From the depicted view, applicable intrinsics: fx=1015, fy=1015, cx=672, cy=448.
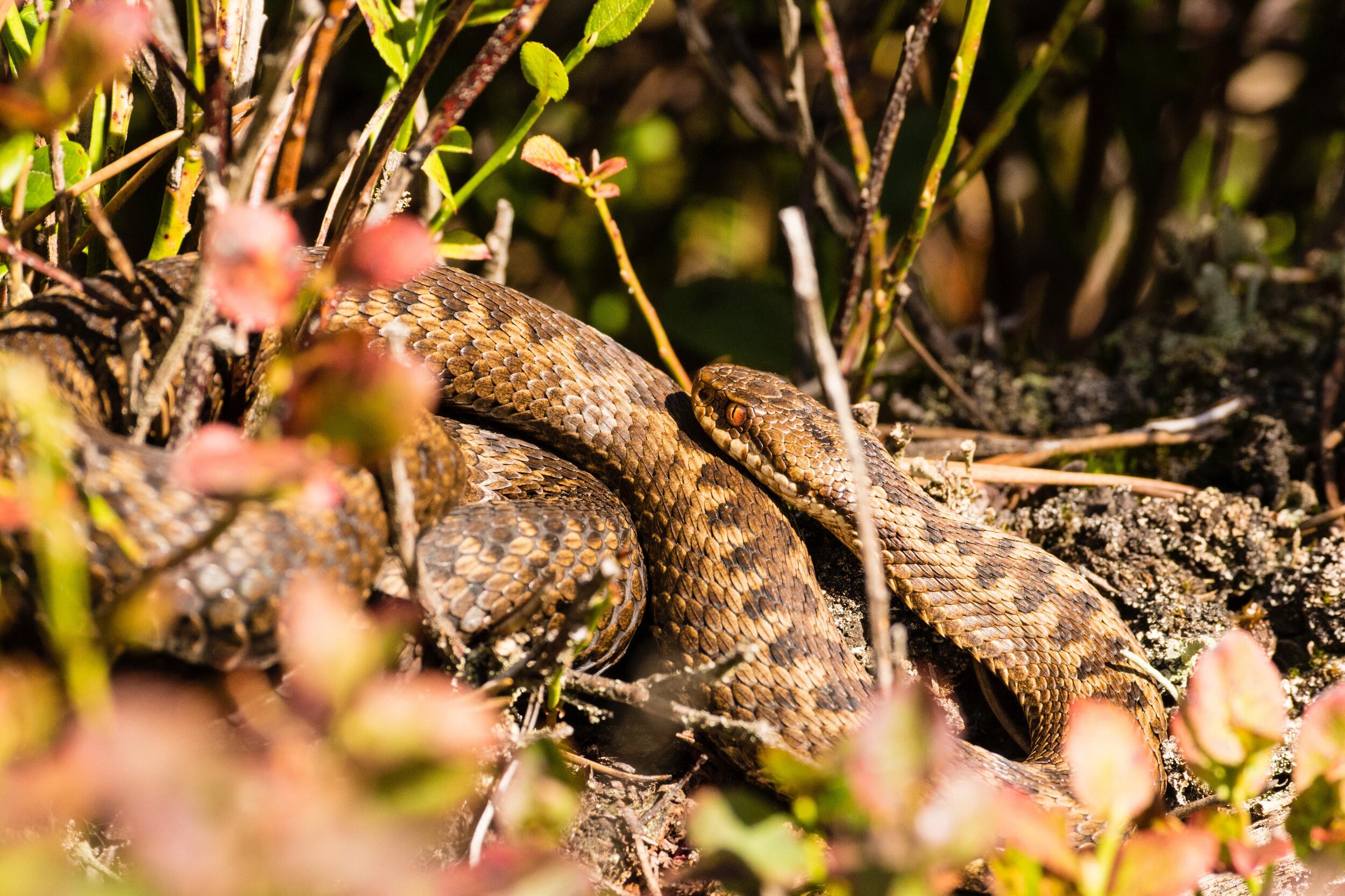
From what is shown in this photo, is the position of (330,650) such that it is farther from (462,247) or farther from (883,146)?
(883,146)

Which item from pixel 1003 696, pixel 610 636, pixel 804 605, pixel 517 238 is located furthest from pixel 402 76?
pixel 517 238

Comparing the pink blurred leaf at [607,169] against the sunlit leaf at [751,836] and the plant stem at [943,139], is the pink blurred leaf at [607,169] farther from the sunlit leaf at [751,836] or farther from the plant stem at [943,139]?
the sunlit leaf at [751,836]

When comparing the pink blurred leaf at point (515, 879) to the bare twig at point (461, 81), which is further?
the bare twig at point (461, 81)

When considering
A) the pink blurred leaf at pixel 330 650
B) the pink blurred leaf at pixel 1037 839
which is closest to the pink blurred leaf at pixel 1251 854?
the pink blurred leaf at pixel 1037 839

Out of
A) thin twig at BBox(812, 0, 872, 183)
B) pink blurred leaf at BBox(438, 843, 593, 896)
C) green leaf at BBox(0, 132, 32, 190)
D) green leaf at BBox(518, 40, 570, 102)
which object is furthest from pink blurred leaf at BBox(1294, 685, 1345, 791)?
thin twig at BBox(812, 0, 872, 183)

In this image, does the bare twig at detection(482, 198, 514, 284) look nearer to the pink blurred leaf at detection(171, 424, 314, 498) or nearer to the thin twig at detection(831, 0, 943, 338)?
the thin twig at detection(831, 0, 943, 338)

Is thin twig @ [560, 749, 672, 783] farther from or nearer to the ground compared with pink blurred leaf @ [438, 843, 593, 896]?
nearer to the ground
